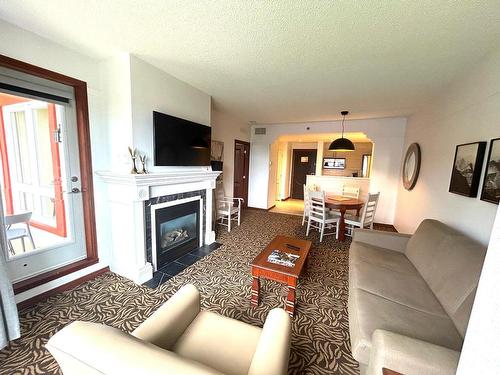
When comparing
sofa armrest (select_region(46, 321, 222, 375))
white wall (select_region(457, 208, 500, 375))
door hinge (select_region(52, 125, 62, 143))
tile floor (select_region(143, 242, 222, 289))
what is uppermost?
door hinge (select_region(52, 125, 62, 143))

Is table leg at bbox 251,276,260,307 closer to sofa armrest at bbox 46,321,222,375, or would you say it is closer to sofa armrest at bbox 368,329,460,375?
sofa armrest at bbox 368,329,460,375

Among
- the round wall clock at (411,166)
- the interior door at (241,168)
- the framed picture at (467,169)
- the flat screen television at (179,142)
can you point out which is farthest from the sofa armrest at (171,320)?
the interior door at (241,168)

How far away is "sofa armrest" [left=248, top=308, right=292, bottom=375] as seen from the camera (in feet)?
2.68

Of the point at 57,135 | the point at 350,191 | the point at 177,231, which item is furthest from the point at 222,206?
the point at 350,191

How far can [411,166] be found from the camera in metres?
3.88

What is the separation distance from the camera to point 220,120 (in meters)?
4.64

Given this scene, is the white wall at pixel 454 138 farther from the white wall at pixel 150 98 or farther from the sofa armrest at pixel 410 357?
the white wall at pixel 150 98

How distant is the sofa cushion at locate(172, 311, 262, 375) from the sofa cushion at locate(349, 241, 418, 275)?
144 cm

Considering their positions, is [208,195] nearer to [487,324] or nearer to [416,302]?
[416,302]

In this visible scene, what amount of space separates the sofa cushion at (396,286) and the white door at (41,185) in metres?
2.98

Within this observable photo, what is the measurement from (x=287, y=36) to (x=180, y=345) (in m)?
2.36

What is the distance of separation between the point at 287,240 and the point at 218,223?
239 cm

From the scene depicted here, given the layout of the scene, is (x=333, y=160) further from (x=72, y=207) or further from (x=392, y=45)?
(x=72, y=207)

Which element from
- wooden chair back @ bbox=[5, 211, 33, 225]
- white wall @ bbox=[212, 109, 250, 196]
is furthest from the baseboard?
white wall @ bbox=[212, 109, 250, 196]
